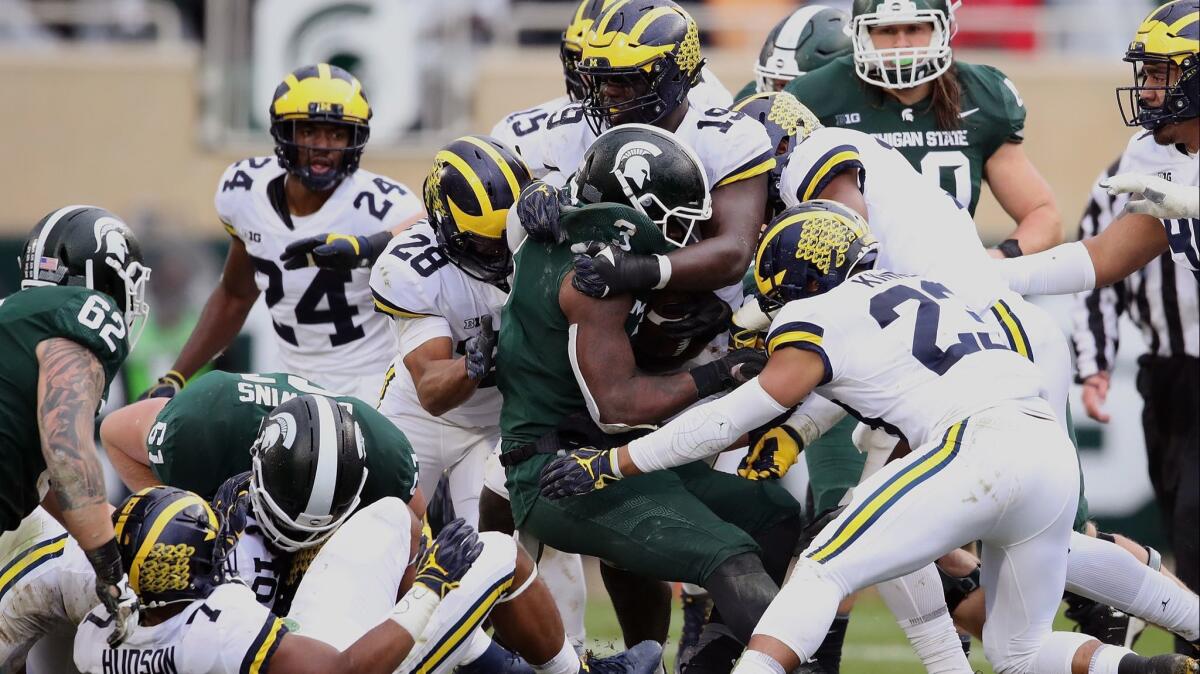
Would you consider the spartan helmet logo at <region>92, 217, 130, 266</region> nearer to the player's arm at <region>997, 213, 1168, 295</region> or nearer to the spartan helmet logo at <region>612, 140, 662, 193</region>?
the spartan helmet logo at <region>612, 140, 662, 193</region>

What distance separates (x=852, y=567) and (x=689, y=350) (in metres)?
1.05

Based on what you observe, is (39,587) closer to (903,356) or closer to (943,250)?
(903,356)

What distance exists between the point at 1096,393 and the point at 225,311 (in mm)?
3587

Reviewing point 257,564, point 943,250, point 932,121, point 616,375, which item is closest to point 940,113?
point 932,121

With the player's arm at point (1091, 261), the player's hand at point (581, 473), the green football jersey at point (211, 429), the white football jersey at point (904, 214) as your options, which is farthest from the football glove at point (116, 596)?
the player's arm at point (1091, 261)

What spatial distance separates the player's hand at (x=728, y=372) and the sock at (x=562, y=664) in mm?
840

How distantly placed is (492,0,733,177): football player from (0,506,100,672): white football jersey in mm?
1988

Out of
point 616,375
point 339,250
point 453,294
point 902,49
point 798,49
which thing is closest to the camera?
point 616,375

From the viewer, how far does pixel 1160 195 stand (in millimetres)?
4879

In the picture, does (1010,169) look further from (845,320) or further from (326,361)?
(326,361)

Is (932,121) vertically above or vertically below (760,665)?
above

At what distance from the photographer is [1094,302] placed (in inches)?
280

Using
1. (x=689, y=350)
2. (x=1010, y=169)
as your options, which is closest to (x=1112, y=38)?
(x=1010, y=169)

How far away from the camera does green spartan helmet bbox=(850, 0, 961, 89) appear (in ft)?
19.7
